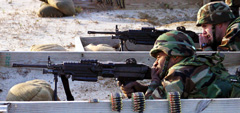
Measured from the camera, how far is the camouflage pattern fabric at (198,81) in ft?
11.7

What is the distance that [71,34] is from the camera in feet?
34.8

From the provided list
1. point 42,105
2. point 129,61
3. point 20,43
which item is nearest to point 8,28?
point 20,43

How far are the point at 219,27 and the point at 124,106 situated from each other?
308 cm

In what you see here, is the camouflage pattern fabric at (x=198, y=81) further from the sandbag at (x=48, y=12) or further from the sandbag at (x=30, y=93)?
the sandbag at (x=48, y=12)

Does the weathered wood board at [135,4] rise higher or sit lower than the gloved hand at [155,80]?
higher

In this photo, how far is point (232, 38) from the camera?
5754 millimetres

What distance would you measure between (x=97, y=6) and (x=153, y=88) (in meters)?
11.2

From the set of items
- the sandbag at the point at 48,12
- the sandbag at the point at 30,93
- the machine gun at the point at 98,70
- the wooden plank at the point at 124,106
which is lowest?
the sandbag at the point at 30,93

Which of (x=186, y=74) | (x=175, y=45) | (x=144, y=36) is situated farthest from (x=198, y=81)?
(x=144, y=36)

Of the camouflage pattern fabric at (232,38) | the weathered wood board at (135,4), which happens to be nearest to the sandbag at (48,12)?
the weathered wood board at (135,4)

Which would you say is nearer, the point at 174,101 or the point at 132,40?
the point at 174,101

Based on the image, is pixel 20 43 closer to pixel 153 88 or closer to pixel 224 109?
pixel 153 88

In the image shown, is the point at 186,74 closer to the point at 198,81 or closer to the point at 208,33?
the point at 198,81

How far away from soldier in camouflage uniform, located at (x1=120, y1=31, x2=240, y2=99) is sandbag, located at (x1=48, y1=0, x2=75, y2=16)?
9102 mm
